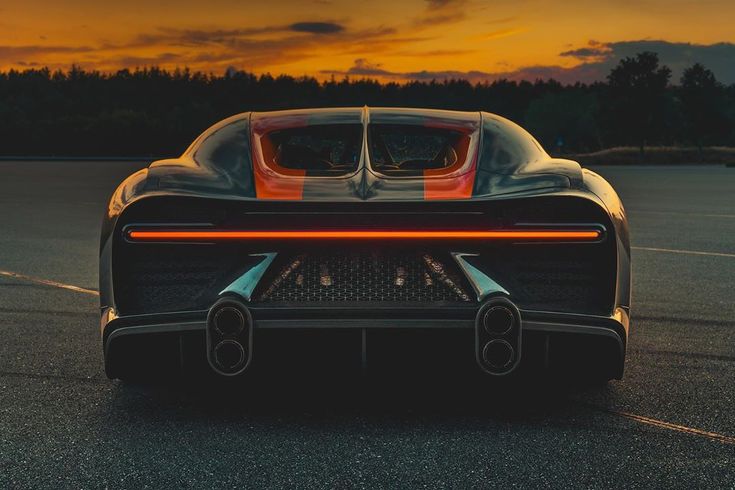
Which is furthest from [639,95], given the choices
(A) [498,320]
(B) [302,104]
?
(A) [498,320]

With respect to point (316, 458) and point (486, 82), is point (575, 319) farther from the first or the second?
point (486, 82)

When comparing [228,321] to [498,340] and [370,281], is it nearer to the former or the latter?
[370,281]

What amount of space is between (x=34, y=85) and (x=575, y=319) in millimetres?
167005

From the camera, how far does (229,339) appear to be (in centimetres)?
342

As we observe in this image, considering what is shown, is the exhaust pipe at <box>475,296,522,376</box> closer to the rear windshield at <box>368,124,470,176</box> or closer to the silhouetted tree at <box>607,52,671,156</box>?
the rear windshield at <box>368,124,470,176</box>

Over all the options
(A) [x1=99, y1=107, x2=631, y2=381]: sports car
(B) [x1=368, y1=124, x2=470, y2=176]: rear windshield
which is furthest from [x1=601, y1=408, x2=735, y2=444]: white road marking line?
(B) [x1=368, y1=124, x2=470, y2=176]: rear windshield

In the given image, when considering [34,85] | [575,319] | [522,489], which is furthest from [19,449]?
[34,85]

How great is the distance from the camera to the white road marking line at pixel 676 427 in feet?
11.5

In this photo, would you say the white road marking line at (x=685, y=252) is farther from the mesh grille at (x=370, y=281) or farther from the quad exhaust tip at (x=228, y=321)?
the quad exhaust tip at (x=228, y=321)

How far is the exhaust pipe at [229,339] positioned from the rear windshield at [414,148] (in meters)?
1.01

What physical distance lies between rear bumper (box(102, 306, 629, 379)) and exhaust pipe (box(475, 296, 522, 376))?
56 millimetres

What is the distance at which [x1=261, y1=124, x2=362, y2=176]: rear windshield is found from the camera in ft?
14.4

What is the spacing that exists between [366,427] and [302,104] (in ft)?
434

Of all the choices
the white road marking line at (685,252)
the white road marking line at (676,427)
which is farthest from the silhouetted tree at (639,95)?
the white road marking line at (676,427)
